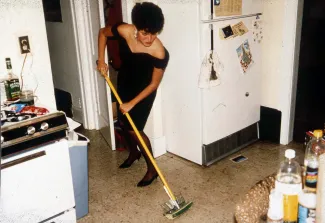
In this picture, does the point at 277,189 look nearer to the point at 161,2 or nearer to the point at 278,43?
the point at 161,2

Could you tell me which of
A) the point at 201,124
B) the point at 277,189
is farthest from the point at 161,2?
the point at 277,189

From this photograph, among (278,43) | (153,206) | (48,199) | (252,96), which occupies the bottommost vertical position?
(153,206)

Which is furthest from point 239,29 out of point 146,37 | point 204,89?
point 146,37

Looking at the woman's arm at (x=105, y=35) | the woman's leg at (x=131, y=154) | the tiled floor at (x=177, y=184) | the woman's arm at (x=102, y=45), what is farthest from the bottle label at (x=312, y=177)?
the woman's leg at (x=131, y=154)

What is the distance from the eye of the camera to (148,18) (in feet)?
7.50

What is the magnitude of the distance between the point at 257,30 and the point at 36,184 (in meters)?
2.23

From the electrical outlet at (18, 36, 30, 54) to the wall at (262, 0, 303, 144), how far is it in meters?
1.99

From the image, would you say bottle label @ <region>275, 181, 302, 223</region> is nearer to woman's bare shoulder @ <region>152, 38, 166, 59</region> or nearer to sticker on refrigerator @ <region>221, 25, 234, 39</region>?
woman's bare shoulder @ <region>152, 38, 166, 59</region>

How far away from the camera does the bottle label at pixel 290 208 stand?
3.81 feet

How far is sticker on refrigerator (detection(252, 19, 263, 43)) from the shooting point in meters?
3.12

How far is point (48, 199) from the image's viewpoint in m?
2.04

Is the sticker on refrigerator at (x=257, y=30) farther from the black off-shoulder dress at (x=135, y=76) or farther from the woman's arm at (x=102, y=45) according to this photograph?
the woman's arm at (x=102, y=45)

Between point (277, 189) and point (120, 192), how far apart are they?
69.0 inches

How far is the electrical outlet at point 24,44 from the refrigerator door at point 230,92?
4.04 feet
